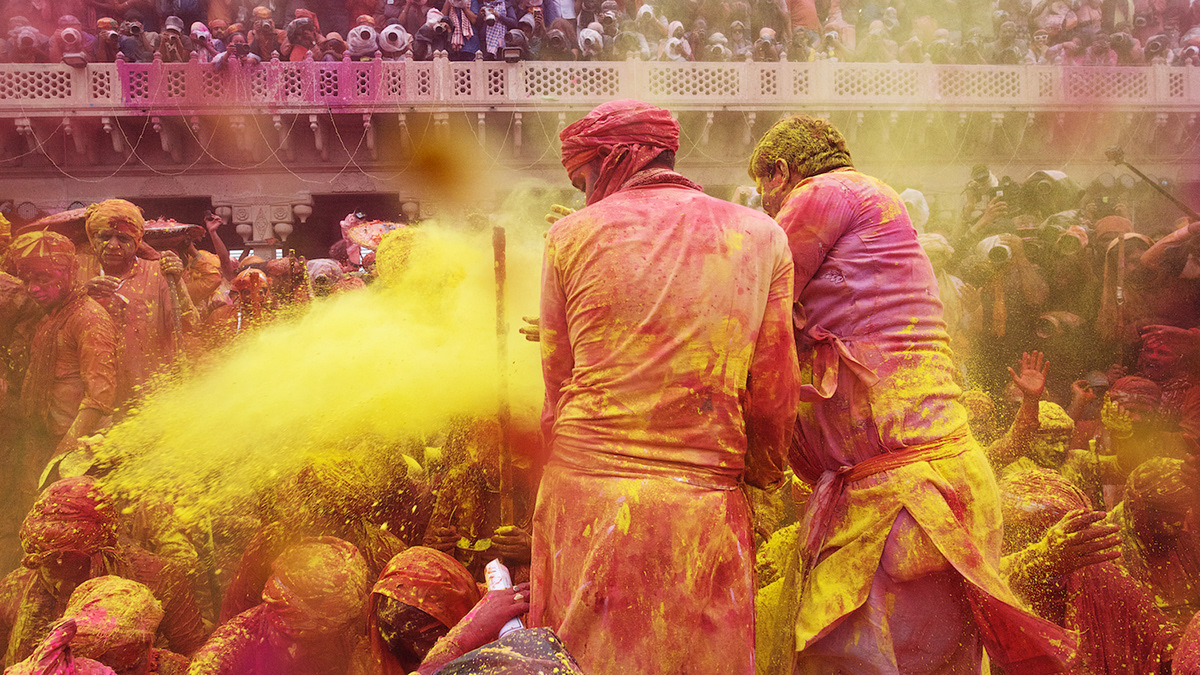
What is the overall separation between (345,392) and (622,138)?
3.09 meters

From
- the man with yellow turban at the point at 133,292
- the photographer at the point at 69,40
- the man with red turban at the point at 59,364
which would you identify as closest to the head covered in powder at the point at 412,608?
the man with red turban at the point at 59,364

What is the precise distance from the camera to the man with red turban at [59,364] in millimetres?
5749

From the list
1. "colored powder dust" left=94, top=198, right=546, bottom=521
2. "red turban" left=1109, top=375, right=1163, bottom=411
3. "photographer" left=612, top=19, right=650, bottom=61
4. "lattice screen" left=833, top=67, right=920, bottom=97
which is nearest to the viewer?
"colored powder dust" left=94, top=198, right=546, bottom=521

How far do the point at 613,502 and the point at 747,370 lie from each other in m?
0.50

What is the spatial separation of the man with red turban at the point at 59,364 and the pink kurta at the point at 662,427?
A: 4984 mm

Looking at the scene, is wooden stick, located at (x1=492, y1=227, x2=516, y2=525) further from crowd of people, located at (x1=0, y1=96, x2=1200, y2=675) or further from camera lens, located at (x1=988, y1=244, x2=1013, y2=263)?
camera lens, located at (x1=988, y1=244, x2=1013, y2=263)

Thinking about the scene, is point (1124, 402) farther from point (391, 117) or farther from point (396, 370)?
point (391, 117)

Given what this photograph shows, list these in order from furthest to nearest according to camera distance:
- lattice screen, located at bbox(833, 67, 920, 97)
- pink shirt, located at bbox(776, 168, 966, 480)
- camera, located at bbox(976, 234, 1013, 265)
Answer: lattice screen, located at bbox(833, 67, 920, 97), camera, located at bbox(976, 234, 1013, 265), pink shirt, located at bbox(776, 168, 966, 480)

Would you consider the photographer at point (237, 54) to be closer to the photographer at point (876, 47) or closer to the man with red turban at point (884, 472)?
the photographer at point (876, 47)

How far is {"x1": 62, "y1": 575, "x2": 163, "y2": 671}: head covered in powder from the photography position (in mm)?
2893

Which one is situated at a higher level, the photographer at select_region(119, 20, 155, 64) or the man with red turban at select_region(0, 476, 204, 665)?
the photographer at select_region(119, 20, 155, 64)

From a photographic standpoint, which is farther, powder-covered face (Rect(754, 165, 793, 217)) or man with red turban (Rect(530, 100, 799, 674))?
powder-covered face (Rect(754, 165, 793, 217))

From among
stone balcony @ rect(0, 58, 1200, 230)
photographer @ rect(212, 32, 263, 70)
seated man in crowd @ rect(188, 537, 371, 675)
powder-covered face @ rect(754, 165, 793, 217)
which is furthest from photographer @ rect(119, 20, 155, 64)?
powder-covered face @ rect(754, 165, 793, 217)

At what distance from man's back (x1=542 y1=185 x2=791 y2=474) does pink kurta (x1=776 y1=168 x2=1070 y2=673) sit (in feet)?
0.95
